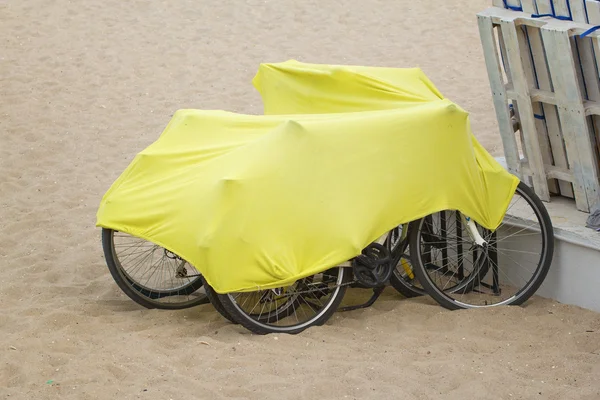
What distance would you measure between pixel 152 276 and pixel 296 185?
155cm

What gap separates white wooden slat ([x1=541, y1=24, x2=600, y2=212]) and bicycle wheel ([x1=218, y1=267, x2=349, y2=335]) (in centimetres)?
166

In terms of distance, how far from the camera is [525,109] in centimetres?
577

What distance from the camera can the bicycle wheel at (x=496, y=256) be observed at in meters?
5.50

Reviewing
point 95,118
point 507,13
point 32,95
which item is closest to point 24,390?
point 507,13

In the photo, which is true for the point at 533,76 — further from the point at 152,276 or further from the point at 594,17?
the point at 152,276

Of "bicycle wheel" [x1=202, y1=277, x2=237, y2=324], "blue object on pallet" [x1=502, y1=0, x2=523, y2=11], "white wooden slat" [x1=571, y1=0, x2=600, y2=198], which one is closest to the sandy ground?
"bicycle wheel" [x1=202, y1=277, x2=237, y2=324]

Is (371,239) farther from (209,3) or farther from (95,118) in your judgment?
(209,3)

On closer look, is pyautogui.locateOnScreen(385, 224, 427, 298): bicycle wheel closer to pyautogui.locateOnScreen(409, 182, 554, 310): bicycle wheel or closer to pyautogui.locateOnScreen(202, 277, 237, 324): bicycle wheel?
pyautogui.locateOnScreen(409, 182, 554, 310): bicycle wheel

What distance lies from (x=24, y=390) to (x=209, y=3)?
10.1m

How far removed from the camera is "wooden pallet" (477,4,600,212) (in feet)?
Answer: 17.7

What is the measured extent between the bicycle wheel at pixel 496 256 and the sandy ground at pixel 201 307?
0.24 m

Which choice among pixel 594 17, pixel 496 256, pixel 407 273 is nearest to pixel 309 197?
pixel 407 273

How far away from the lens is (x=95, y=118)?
10047mm

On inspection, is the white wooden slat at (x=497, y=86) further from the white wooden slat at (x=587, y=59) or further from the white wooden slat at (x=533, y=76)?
the white wooden slat at (x=587, y=59)
